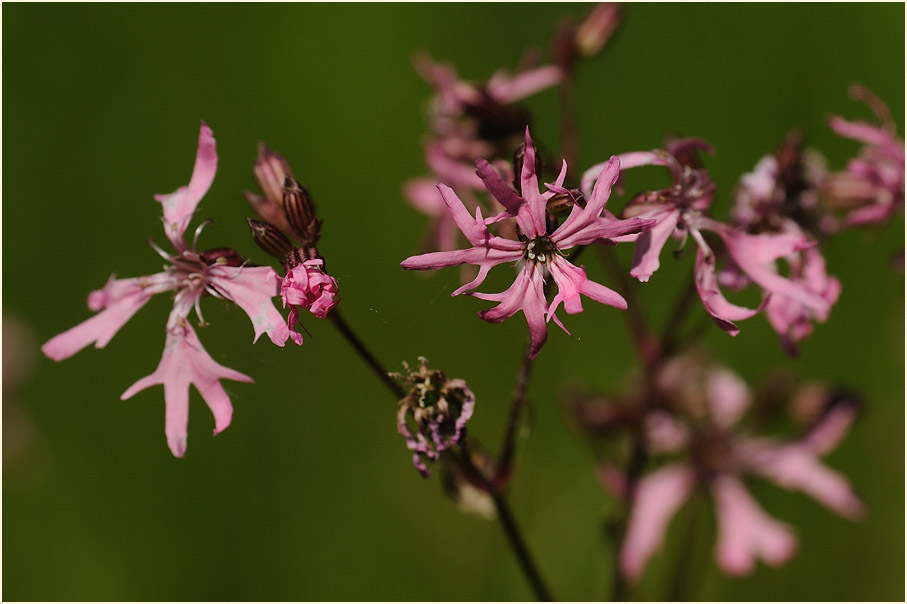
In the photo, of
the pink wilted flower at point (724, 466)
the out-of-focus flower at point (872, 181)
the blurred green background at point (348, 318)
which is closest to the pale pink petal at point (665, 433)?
the pink wilted flower at point (724, 466)

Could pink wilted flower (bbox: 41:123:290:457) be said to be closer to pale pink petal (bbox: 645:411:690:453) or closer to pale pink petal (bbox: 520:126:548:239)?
pale pink petal (bbox: 520:126:548:239)

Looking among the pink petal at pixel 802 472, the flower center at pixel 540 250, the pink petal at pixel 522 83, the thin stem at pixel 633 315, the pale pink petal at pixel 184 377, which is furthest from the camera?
the pink petal at pixel 802 472

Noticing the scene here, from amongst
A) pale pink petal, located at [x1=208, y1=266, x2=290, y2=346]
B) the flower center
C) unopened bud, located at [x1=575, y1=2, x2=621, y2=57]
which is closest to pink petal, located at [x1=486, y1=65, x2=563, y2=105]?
unopened bud, located at [x1=575, y1=2, x2=621, y2=57]

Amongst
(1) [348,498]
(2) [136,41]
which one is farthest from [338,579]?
(2) [136,41]

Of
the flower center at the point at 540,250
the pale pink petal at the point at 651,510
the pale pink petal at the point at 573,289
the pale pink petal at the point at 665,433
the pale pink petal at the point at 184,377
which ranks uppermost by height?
the pale pink petal at the point at 184,377

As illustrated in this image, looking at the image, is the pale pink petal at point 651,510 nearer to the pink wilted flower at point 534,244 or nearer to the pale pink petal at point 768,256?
the pale pink petal at point 768,256

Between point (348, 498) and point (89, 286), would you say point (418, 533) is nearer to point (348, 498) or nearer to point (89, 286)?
point (348, 498)
